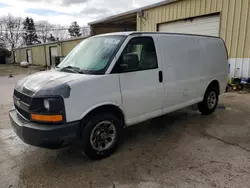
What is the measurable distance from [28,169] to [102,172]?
1.09 metres

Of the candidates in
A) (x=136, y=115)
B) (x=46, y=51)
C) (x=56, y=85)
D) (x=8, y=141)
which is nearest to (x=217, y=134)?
(x=136, y=115)

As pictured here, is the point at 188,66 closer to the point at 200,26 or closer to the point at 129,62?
the point at 129,62

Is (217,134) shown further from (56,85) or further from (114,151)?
(56,85)

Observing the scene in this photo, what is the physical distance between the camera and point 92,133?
10.1 feet

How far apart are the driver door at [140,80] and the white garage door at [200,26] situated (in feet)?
20.8

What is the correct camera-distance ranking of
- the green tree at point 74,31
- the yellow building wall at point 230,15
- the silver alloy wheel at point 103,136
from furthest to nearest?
the green tree at point 74,31 < the yellow building wall at point 230,15 < the silver alloy wheel at point 103,136

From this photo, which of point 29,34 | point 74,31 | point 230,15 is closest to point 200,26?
point 230,15

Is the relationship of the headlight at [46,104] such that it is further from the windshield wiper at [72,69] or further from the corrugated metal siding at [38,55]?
the corrugated metal siding at [38,55]

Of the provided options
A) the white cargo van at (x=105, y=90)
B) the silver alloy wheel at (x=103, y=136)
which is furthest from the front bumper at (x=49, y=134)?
the silver alloy wheel at (x=103, y=136)

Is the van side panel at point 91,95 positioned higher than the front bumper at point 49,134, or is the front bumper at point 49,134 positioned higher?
the van side panel at point 91,95

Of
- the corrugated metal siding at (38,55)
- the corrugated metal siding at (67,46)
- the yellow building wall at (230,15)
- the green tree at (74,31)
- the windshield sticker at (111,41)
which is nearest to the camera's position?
the windshield sticker at (111,41)

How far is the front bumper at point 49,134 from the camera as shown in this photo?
105 inches

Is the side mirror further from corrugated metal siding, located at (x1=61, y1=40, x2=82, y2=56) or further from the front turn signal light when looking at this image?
corrugated metal siding, located at (x1=61, y1=40, x2=82, y2=56)

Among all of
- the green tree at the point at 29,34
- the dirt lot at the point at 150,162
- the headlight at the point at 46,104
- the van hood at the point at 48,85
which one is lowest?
the dirt lot at the point at 150,162
